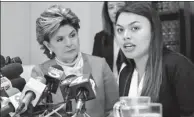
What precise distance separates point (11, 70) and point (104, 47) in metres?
0.95

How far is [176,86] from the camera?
1.14 meters

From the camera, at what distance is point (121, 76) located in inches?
53.4

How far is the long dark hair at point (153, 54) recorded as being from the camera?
1113 millimetres

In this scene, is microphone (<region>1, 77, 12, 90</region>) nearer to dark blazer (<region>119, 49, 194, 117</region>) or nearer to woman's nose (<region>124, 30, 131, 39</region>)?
woman's nose (<region>124, 30, 131, 39</region>)

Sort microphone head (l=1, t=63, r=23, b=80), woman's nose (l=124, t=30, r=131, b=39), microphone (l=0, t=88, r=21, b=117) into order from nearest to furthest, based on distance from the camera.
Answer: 1. microphone (l=0, t=88, r=21, b=117)
2. microphone head (l=1, t=63, r=23, b=80)
3. woman's nose (l=124, t=30, r=131, b=39)

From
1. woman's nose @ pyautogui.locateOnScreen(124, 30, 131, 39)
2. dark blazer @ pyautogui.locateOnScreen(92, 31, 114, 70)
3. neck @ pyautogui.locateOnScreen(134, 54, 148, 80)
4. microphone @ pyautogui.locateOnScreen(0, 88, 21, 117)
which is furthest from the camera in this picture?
dark blazer @ pyautogui.locateOnScreen(92, 31, 114, 70)

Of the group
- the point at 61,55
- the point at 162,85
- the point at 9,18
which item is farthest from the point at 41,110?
the point at 9,18

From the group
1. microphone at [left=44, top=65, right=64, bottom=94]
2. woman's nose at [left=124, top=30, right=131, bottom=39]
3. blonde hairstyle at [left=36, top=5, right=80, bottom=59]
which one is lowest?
microphone at [left=44, top=65, right=64, bottom=94]

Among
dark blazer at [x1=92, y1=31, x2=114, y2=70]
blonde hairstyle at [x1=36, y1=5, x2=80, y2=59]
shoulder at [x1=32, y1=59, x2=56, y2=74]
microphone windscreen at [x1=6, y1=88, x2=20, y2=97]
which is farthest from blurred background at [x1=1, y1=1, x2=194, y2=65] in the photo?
microphone windscreen at [x1=6, y1=88, x2=20, y2=97]

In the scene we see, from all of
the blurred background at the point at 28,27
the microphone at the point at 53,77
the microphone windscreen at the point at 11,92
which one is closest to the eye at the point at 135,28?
the microphone at the point at 53,77

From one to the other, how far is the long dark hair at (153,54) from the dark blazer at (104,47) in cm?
62

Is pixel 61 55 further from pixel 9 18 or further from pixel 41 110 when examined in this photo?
pixel 9 18

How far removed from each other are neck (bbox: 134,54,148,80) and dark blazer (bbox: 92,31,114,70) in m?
0.54

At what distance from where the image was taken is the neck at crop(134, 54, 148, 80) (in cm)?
118
